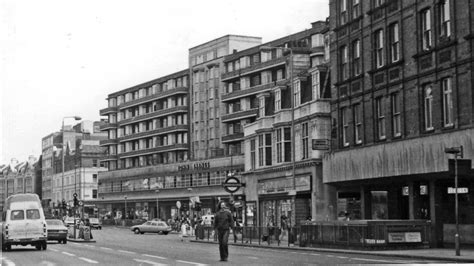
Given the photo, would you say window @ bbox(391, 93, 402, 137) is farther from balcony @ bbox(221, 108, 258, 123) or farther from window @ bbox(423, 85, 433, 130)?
balcony @ bbox(221, 108, 258, 123)

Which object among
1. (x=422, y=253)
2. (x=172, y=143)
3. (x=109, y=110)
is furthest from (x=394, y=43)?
(x=109, y=110)

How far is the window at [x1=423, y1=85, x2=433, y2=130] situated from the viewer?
37.0 metres

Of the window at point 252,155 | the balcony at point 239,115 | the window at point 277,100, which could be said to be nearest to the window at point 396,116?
the window at point 277,100

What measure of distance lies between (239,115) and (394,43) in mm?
62417

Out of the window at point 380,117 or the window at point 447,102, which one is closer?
the window at point 447,102

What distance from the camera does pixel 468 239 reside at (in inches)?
1446

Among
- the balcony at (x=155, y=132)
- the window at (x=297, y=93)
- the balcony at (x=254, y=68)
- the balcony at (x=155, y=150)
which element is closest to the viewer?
the window at (x=297, y=93)

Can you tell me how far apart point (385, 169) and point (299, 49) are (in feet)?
155

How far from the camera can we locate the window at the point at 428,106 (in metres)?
37.0

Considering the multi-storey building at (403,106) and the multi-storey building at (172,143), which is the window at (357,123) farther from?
the multi-storey building at (172,143)

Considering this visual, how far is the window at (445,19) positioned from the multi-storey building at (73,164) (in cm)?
11444

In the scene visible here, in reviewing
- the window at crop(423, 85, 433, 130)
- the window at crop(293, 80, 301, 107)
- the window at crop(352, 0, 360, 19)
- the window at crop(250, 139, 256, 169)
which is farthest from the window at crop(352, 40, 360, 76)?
the window at crop(250, 139, 256, 169)

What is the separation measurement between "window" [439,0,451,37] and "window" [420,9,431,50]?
1.01 m

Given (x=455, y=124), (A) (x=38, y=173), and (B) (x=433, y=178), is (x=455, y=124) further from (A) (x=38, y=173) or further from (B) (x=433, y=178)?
(A) (x=38, y=173)
